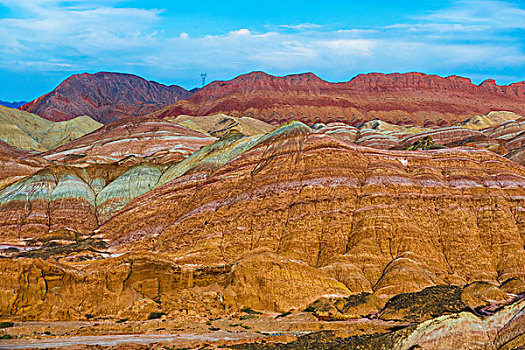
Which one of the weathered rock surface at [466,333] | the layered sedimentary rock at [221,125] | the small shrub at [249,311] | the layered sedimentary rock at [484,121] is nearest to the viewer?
the weathered rock surface at [466,333]

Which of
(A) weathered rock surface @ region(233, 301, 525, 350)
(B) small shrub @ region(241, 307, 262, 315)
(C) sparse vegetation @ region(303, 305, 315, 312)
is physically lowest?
(B) small shrub @ region(241, 307, 262, 315)

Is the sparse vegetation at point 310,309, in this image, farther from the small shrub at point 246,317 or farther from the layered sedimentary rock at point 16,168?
the layered sedimentary rock at point 16,168

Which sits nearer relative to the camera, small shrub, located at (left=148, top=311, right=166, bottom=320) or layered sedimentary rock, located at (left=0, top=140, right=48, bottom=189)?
small shrub, located at (left=148, top=311, right=166, bottom=320)

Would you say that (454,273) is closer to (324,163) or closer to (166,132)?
(324,163)

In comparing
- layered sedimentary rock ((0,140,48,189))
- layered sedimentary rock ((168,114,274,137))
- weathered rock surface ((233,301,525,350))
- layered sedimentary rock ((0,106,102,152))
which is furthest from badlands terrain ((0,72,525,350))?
layered sedimentary rock ((0,106,102,152))

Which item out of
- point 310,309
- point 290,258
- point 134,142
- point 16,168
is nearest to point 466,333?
point 310,309

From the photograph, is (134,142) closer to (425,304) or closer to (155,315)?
(155,315)

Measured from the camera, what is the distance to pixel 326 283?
43.8 metres

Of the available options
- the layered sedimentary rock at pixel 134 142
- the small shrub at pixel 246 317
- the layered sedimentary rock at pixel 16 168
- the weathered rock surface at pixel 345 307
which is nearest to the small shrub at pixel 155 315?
the small shrub at pixel 246 317

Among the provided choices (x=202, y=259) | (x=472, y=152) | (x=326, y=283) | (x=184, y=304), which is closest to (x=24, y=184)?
(x=202, y=259)

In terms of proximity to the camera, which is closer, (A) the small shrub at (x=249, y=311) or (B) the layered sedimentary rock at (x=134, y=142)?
(A) the small shrub at (x=249, y=311)

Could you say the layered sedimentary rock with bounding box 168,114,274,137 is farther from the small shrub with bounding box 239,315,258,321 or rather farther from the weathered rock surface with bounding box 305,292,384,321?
the small shrub with bounding box 239,315,258,321

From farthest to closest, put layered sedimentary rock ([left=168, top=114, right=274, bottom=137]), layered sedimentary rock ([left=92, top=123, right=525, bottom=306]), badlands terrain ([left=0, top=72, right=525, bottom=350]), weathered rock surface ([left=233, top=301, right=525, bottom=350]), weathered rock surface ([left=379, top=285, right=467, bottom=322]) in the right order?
1. layered sedimentary rock ([left=168, top=114, right=274, bottom=137])
2. layered sedimentary rock ([left=92, top=123, right=525, bottom=306])
3. weathered rock surface ([left=379, top=285, right=467, bottom=322])
4. badlands terrain ([left=0, top=72, right=525, bottom=350])
5. weathered rock surface ([left=233, top=301, right=525, bottom=350])

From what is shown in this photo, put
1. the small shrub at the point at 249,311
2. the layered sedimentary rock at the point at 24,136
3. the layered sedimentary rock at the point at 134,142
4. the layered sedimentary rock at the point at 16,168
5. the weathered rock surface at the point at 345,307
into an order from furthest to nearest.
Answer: the layered sedimentary rock at the point at 24,136, the layered sedimentary rock at the point at 134,142, the layered sedimentary rock at the point at 16,168, the small shrub at the point at 249,311, the weathered rock surface at the point at 345,307
